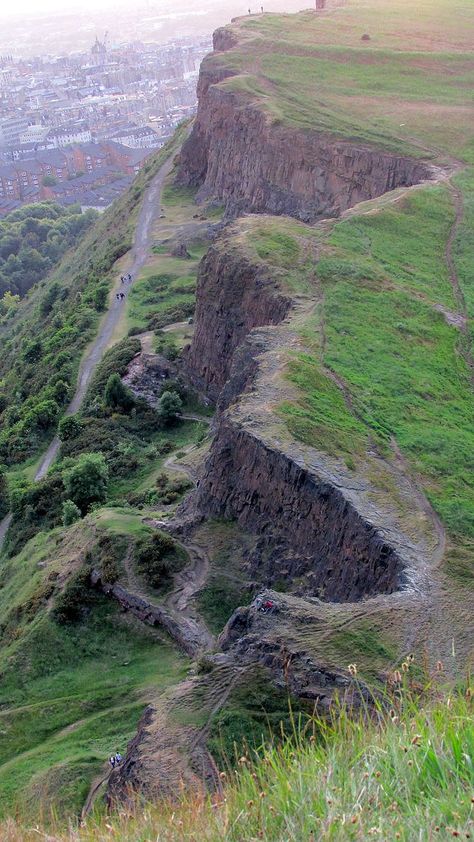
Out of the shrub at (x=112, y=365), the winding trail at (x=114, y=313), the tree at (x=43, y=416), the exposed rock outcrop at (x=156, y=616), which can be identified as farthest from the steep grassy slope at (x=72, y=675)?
the tree at (x=43, y=416)

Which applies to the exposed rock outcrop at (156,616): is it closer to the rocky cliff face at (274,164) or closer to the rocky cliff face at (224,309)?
the rocky cliff face at (224,309)

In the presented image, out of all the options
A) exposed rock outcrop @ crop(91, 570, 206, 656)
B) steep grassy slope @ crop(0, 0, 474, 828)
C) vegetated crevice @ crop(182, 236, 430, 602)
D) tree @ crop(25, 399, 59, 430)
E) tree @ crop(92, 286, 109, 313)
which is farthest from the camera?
tree @ crop(92, 286, 109, 313)

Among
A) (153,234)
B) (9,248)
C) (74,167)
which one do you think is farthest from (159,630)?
(74,167)

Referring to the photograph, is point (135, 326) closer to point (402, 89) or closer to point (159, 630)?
point (402, 89)

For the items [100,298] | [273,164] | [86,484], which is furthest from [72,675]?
[273,164]

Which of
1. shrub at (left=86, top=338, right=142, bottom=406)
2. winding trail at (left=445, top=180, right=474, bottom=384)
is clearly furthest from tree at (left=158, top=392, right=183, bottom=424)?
winding trail at (left=445, top=180, right=474, bottom=384)

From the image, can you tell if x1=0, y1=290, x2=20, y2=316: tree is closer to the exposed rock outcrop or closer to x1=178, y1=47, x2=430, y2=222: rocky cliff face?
x1=178, y1=47, x2=430, y2=222: rocky cliff face
